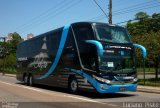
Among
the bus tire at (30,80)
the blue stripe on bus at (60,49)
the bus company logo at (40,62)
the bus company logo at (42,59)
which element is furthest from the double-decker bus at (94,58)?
the bus tire at (30,80)

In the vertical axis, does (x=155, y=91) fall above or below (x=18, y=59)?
below

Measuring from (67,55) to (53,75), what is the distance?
2.89m

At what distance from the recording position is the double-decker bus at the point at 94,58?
1698cm

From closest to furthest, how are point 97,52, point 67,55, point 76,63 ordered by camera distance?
point 97,52 → point 76,63 → point 67,55

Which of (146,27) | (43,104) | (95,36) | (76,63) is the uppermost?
(146,27)

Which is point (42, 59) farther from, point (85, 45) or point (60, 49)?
point (85, 45)

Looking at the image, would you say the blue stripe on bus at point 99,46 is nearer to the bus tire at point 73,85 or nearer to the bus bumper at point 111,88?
the bus bumper at point 111,88

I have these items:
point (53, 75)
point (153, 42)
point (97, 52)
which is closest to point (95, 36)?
point (97, 52)

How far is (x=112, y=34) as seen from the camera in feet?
58.8

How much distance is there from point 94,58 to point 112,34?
1.70m

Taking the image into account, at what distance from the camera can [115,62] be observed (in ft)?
56.3

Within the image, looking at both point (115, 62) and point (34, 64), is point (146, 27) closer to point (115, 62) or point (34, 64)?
point (34, 64)

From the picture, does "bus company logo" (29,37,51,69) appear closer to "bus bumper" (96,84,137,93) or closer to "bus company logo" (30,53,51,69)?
"bus company logo" (30,53,51,69)

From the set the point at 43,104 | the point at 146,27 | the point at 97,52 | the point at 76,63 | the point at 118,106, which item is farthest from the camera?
the point at 146,27
